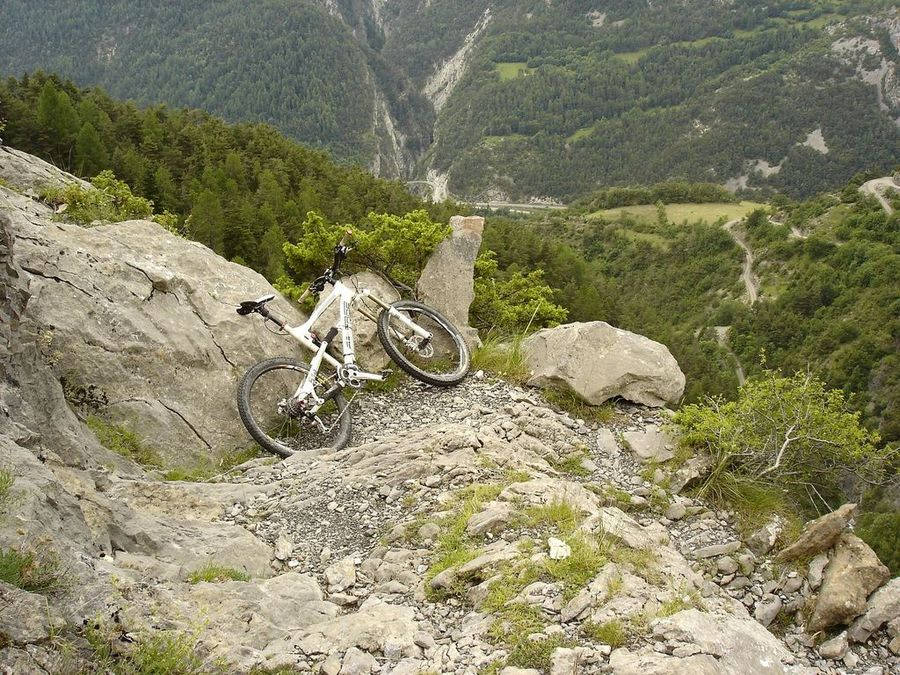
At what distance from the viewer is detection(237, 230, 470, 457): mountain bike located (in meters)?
9.66

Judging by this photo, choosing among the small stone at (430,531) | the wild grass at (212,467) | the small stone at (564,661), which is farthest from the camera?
the wild grass at (212,467)

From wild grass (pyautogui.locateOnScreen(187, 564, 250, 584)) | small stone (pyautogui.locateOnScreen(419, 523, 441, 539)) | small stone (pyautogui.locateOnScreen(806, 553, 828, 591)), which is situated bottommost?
small stone (pyautogui.locateOnScreen(806, 553, 828, 591))

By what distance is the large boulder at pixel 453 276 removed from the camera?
13375 millimetres

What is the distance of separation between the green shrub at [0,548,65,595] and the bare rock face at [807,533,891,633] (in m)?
6.67

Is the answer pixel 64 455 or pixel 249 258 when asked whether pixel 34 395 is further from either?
pixel 249 258

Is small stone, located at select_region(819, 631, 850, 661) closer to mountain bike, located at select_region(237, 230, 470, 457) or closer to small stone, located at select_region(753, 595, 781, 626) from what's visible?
small stone, located at select_region(753, 595, 781, 626)

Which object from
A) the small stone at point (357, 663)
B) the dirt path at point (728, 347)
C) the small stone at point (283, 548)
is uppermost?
the small stone at point (357, 663)

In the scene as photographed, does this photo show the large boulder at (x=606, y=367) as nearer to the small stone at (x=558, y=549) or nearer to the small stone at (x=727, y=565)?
the small stone at (x=727, y=565)

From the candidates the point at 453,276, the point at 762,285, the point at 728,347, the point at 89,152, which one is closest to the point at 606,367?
the point at 453,276

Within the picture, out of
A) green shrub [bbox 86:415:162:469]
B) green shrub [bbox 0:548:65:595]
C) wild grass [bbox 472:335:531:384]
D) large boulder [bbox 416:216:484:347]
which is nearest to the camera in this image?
green shrub [bbox 0:548:65:595]

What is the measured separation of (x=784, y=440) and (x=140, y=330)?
937cm

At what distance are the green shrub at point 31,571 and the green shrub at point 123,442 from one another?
438cm

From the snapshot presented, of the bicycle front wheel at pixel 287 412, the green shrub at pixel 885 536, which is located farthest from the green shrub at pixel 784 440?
the green shrub at pixel 885 536

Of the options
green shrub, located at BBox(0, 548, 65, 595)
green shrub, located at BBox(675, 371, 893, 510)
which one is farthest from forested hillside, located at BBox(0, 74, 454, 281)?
green shrub, located at BBox(0, 548, 65, 595)
